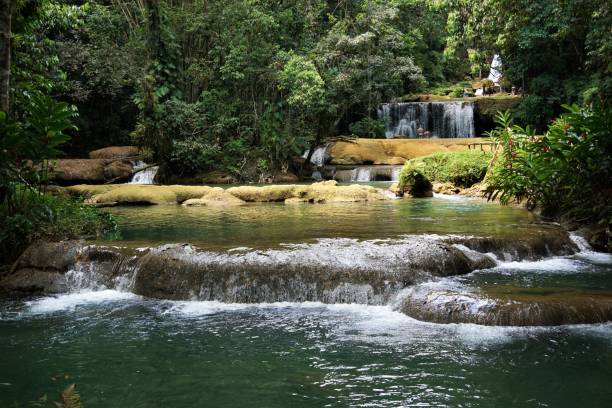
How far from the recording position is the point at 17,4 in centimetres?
790

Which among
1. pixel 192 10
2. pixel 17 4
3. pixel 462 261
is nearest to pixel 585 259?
pixel 462 261

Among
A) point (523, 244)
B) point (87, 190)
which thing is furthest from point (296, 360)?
point (87, 190)

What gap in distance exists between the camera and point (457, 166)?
58.5ft

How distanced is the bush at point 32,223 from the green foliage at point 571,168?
7.95 m

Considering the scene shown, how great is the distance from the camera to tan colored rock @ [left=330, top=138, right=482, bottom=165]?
78.5ft

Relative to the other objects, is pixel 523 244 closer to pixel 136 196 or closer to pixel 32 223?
pixel 32 223

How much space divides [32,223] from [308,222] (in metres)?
4.84

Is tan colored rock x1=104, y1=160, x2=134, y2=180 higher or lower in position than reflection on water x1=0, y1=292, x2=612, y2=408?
higher

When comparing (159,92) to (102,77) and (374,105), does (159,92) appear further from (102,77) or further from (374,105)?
(374,105)

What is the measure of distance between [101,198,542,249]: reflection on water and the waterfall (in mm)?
14381

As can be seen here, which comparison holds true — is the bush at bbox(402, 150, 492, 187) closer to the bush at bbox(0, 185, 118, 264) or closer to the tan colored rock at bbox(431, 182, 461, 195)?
the tan colored rock at bbox(431, 182, 461, 195)

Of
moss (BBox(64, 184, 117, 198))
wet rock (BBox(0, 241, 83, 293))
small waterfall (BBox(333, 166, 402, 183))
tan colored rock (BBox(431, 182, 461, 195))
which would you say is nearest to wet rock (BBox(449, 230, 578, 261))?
wet rock (BBox(0, 241, 83, 293))

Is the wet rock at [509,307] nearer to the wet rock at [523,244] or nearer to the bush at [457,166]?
the wet rock at [523,244]

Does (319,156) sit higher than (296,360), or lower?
higher
